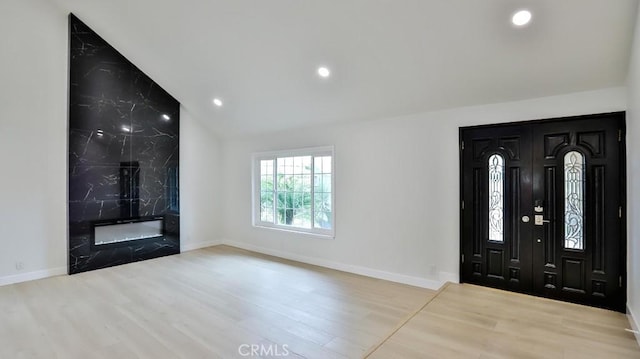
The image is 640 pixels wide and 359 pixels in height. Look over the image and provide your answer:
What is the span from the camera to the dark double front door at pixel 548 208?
10.7 ft

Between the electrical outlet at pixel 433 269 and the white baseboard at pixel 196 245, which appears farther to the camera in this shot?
the white baseboard at pixel 196 245

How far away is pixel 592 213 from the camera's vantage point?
333 cm

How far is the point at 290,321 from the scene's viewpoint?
326 centimetres

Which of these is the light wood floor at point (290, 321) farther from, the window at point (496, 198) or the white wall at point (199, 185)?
the white wall at point (199, 185)

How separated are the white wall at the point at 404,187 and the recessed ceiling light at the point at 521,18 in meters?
1.14

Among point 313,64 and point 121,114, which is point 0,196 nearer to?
point 121,114

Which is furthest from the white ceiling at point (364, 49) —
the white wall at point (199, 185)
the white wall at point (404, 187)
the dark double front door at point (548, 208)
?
the white wall at point (199, 185)

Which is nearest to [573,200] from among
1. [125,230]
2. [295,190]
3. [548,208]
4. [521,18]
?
[548,208]

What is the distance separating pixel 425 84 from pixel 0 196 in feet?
18.9

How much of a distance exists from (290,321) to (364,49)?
2974 mm

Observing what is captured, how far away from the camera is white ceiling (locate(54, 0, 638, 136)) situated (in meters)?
2.87

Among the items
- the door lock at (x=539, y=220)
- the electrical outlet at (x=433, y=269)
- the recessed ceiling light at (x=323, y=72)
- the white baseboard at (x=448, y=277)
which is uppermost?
the recessed ceiling light at (x=323, y=72)

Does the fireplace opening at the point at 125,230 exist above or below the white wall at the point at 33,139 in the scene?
below

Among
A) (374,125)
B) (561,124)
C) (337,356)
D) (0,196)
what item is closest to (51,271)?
(0,196)
